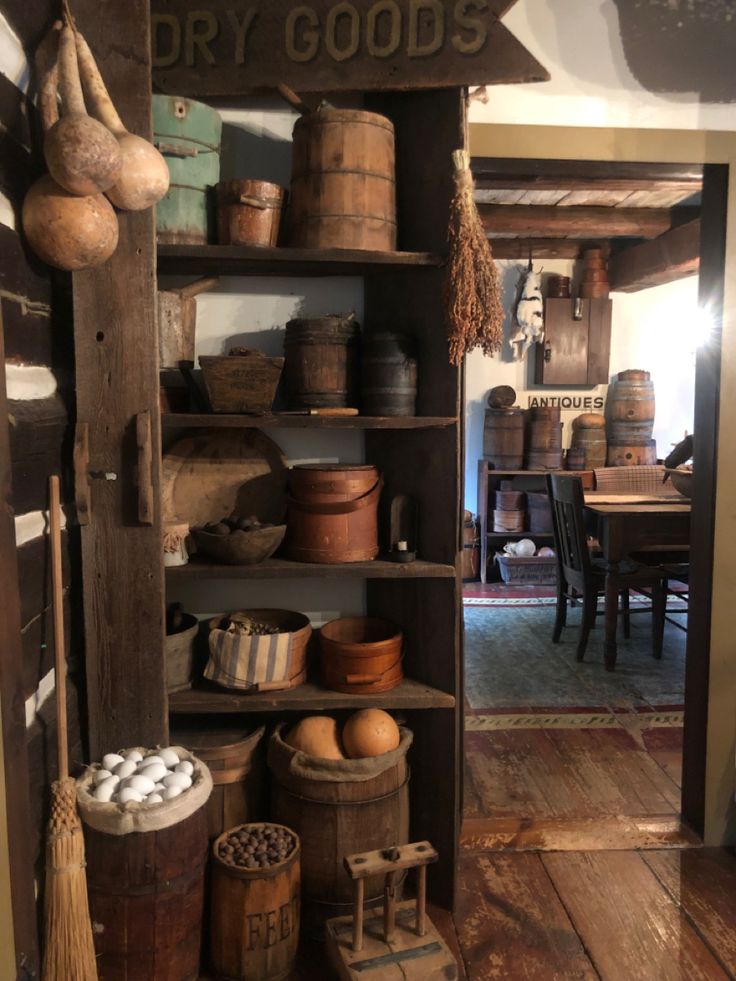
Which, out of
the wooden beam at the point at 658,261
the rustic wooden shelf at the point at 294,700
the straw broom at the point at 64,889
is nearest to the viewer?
the straw broom at the point at 64,889

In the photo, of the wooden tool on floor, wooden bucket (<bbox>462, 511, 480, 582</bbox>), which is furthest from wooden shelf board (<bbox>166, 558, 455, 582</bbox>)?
wooden bucket (<bbox>462, 511, 480, 582</bbox>)

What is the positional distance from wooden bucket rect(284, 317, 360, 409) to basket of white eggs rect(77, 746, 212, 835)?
1004mm

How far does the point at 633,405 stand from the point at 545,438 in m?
0.80

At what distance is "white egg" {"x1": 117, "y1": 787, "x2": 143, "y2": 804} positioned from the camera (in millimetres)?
1766

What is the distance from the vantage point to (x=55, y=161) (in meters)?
1.57

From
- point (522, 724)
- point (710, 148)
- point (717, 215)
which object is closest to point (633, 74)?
point (710, 148)

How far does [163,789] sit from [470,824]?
1.26m

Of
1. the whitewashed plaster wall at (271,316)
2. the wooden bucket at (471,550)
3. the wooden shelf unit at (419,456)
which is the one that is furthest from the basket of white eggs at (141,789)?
the wooden bucket at (471,550)

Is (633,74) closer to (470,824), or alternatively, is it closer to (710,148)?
(710,148)

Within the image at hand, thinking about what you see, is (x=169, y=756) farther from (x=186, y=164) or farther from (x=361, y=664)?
(x=186, y=164)

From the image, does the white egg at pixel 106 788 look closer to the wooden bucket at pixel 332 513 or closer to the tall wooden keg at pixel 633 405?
the wooden bucket at pixel 332 513

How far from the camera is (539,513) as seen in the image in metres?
6.26

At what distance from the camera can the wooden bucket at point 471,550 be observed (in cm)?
628

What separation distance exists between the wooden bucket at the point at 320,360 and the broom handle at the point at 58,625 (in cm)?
72
